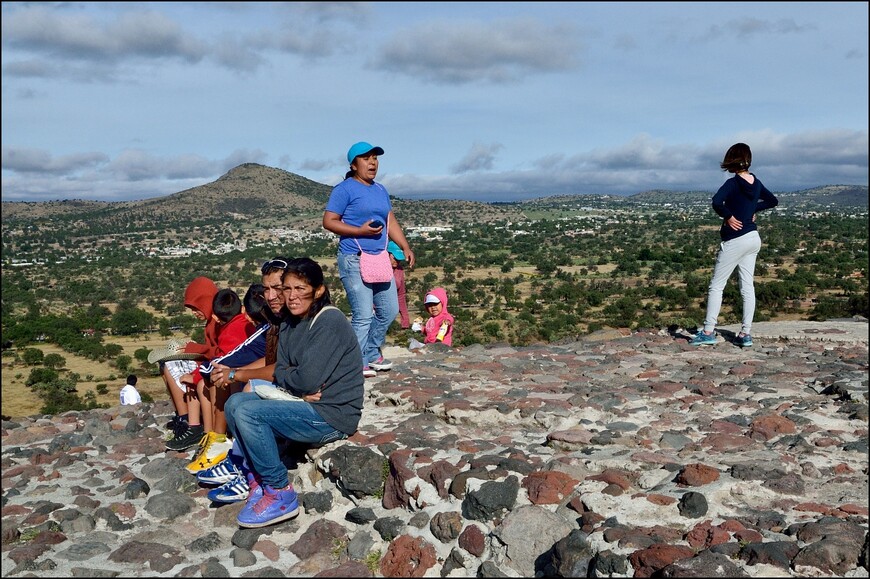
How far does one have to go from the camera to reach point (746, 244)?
6.15m

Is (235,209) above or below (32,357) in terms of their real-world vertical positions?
above

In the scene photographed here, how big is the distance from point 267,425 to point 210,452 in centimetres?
113

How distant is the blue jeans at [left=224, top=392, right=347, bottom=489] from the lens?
3838 millimetres

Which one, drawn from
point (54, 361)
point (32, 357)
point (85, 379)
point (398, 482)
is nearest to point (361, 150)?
point (398, 482)

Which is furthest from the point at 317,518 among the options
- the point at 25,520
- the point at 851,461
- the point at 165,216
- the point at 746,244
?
the point at 165,216

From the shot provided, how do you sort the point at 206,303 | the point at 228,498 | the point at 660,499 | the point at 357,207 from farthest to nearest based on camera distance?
the point at 357,207, the point at 206,303, the point at 228,498, the point at 660,499

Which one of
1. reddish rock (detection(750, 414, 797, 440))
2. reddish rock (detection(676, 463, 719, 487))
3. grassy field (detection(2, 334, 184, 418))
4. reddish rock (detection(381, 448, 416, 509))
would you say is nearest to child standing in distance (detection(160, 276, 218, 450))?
reddish rock (detection(381, 448, 416, 509))

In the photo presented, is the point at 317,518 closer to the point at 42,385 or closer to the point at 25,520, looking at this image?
the point at 25,520

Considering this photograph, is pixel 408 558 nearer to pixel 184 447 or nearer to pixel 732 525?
pixel 732 525

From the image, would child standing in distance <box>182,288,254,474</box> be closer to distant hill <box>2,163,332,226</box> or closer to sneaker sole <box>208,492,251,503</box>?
sneaker sole <box>208,492,251,503</box>

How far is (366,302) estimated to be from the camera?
17.9 feet

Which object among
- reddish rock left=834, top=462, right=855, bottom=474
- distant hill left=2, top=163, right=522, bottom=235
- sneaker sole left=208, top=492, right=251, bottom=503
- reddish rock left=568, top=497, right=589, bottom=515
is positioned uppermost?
distant hill left=2, top=163, right=522, bottom=235

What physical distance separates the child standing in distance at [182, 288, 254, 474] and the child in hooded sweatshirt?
3464 mm

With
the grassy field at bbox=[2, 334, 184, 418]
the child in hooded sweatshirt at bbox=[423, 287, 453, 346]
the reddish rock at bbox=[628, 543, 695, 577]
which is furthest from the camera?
the grassy field at bbox=[2, 334, 184, 418]
